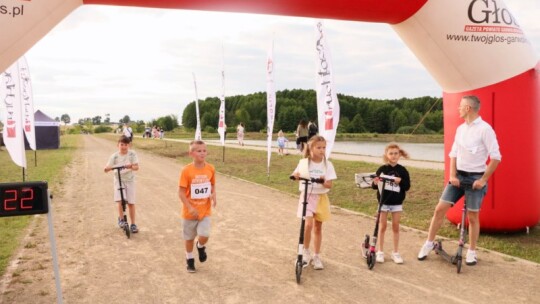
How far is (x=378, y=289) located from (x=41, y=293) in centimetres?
362

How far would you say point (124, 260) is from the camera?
5.71 meters

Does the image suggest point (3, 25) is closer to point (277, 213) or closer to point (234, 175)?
point (277, 213)

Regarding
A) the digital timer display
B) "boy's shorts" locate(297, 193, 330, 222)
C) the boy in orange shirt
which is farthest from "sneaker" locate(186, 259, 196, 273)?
the digital timer display

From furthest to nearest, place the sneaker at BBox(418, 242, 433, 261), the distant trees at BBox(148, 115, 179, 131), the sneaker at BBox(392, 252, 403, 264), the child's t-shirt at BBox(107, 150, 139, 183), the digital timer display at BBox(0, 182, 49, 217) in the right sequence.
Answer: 1. the distant trees at BBox(148, 115, 179, 131)
2. the child's t-shirt at BBox(107, 150, 139, 183)
3. the sneaker at BBox(418, 242, 433, 261)
4. the sneaker at BBox(392, 252, 403, 264)
5. the digital timer display at BBox(0, 182, 49, 217)

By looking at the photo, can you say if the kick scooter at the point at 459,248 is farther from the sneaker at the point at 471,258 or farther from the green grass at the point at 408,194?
the green grass at the point at 408,194

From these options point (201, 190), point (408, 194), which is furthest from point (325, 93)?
point (201, 190)

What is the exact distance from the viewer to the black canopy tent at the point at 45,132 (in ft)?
106

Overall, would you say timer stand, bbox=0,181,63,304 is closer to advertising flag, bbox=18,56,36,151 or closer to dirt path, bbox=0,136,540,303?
dirt path, bbox=0,136,540,303

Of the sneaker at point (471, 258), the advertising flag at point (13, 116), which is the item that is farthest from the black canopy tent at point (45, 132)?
the sneaker at point (471, 258)

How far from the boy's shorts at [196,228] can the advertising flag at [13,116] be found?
24.0ft

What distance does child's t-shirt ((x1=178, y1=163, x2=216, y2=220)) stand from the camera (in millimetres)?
5168

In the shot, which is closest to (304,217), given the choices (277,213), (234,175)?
(277,213)

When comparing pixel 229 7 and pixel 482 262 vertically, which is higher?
pixel 229 7

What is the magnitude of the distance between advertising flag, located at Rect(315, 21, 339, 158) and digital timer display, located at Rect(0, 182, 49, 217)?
567 cm
